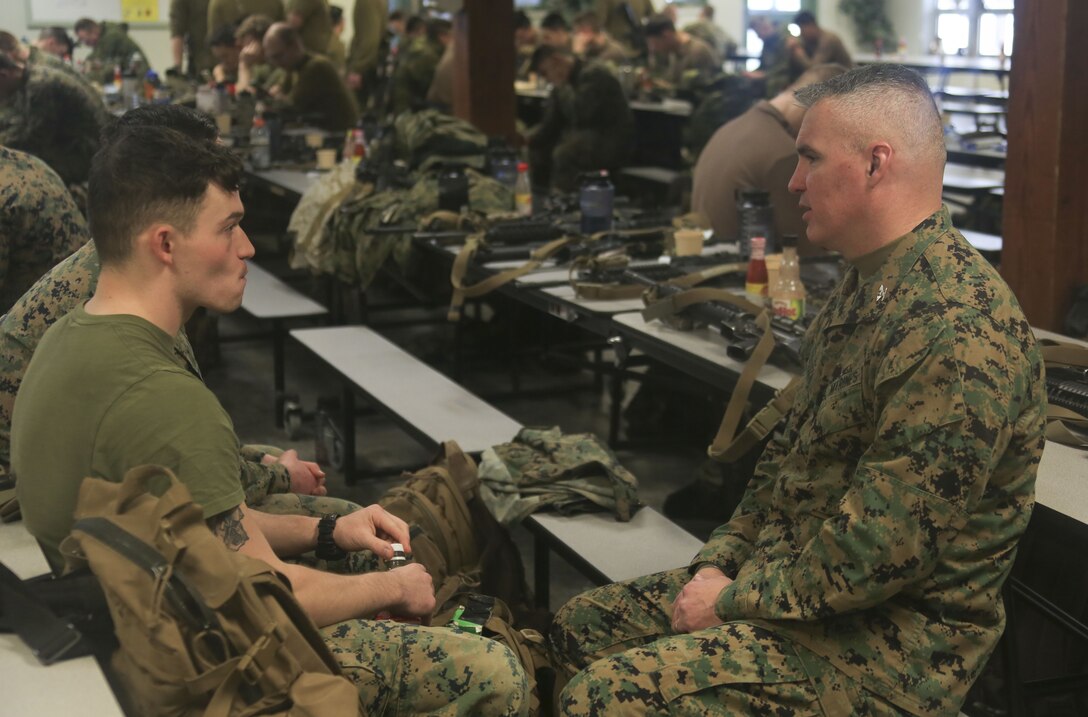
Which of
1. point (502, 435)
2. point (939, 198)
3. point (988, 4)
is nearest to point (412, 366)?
point (502, 435)

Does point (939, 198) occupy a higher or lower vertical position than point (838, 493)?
higher

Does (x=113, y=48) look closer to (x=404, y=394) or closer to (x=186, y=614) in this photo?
(x=404, y=394)

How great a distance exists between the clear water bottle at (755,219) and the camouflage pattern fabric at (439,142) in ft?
5.39

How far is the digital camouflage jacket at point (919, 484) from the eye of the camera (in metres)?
1.77

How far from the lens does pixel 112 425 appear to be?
5.75 ft

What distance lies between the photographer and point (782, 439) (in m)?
2.25

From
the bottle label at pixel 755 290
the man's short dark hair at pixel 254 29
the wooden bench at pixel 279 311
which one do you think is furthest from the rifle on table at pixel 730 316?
the man's short dark hair at pixel 254 29

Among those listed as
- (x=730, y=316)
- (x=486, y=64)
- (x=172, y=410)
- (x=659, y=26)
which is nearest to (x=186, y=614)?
(x=172, y=410)

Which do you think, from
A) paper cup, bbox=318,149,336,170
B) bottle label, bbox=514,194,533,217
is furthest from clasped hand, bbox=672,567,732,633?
paper cup, bbox=318,149,336,170

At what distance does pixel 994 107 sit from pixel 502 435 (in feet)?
34.4

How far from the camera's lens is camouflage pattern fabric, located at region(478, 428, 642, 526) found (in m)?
2.86

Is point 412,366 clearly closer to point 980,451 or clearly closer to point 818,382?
point 818,382

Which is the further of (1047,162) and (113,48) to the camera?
(113,48)

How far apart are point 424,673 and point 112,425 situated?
636mm
